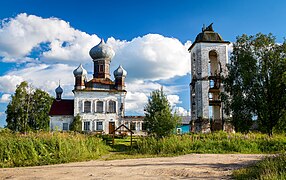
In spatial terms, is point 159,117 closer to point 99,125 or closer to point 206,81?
point 206,81

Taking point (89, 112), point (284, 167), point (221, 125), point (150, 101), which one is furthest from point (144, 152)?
point (89, 112)

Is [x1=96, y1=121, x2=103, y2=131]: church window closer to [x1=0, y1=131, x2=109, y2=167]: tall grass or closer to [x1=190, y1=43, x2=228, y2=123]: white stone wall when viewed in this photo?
[x1=190, y1=43, x2=228, y2=123]: white stone wall

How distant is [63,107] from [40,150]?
30.0m

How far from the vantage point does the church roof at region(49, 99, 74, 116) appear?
1709 inches

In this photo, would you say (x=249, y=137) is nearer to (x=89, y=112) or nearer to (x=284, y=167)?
(x=284, y=167)

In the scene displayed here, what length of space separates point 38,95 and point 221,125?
30126 millimetres

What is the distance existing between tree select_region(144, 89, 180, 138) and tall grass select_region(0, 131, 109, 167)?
675 cm

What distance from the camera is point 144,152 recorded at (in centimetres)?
1823

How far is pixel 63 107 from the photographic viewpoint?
44312 mm

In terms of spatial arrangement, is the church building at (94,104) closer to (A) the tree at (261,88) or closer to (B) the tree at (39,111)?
(B) the tree at (39,111)

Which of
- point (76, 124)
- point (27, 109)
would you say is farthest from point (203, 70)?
point (27, 109)

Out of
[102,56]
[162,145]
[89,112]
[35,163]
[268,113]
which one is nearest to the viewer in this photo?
[35,163]

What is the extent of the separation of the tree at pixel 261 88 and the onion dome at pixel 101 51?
74.2 ft

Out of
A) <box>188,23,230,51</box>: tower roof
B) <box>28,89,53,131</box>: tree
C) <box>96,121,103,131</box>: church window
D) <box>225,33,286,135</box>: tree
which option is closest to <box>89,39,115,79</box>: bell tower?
<box>96,121,103,131</box>: church window
